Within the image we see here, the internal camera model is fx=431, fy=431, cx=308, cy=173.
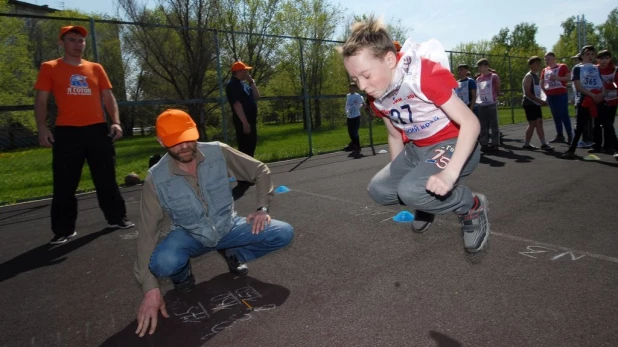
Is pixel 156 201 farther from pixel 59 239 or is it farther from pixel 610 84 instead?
pixel 610 84

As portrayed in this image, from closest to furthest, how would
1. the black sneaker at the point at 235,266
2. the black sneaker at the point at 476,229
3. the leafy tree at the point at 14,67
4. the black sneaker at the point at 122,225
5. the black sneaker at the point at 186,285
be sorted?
the black sneaker at the point at 476,229 → the black sneaker at the point at 186,285 → the black sneaker at the point at 235,266 → the black sneaker at the point at 122,225 → the leafy tree at the point at 14,67

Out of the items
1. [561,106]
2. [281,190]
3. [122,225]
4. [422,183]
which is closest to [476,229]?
[422,183]

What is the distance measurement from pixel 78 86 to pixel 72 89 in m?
0.07

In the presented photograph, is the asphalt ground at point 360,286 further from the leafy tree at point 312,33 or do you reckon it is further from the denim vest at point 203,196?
the leafy tree at point 312,33

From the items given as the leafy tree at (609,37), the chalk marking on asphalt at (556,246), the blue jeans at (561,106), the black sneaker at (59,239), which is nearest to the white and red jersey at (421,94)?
the chalk marking on asphalt at (556,246)

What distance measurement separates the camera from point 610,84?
8062 millimetres

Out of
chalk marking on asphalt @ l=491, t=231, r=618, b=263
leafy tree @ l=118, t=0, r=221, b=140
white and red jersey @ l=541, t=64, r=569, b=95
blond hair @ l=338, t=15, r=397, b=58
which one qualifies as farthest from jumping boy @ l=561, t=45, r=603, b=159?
leafy tree @ l=118, t=0, r=221, b=140

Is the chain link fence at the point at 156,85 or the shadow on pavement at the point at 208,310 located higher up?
the chain link fence at the point at 156,85

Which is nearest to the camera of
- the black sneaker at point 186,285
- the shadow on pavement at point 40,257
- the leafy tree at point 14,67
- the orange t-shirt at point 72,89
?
the black sneaker at point 186,285

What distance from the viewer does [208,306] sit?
2.96 meters

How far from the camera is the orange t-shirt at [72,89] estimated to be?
4.60 metres

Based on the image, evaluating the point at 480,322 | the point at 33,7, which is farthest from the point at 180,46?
the point at 33,7

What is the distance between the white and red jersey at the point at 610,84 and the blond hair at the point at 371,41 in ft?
24.2

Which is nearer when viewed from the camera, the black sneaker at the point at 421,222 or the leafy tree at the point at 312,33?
the black sneaker at the point at 421,222
